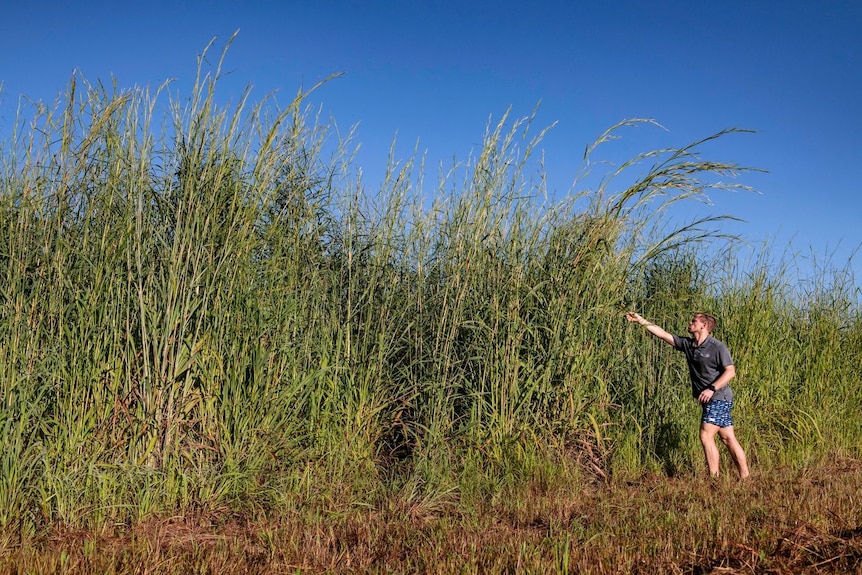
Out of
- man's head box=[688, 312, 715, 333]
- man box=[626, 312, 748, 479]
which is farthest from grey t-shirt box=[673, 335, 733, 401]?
man's head box=[688, 312, 715, 333]

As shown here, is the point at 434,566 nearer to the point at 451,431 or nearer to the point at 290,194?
the point at 451,431

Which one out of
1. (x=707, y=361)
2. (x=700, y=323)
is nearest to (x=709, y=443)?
(x=707, y=361)

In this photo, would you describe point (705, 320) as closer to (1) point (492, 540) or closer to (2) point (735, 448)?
(2) point (735, 448)

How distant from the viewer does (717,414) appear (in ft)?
20.7

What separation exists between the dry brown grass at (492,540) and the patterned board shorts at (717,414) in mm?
1226

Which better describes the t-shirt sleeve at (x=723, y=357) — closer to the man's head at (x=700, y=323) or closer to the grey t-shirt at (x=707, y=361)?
the grey t-shirt at (x=707, y=361)

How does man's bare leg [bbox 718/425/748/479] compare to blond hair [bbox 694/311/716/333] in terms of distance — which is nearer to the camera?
man's bare leg [bbox 718/425/748/479]

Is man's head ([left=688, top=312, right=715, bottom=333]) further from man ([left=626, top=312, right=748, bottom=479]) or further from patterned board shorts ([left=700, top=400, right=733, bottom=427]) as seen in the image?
patterned board shorts ([left=700, top=400, right=733, bottom=427])

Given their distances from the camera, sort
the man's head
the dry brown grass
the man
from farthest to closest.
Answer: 1. the man's head
2. the man
3. the dry brown grass

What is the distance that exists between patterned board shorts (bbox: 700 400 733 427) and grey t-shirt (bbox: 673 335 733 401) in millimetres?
54

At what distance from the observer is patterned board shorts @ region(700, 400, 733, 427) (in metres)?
6.30

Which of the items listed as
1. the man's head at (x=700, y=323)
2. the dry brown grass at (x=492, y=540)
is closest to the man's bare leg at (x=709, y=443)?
the man's head at (x=700, y=323)

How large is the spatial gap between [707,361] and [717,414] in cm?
48

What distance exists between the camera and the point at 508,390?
5520mm
